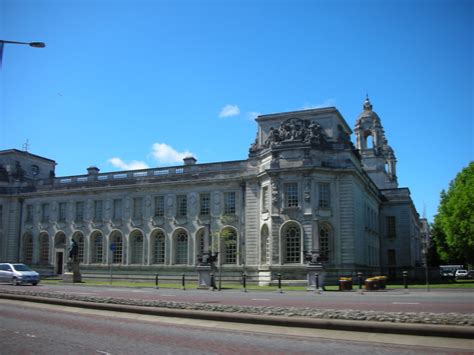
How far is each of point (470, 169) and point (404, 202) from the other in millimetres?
11977

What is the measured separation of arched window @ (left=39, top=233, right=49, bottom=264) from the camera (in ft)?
205

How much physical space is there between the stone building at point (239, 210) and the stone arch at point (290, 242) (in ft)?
0.30

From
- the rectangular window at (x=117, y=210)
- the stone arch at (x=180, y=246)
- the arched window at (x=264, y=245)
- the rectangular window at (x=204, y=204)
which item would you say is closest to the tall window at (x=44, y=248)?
the rectangular window at (x=117, y=210)

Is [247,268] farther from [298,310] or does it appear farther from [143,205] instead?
[298,310]

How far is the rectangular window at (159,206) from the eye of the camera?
54.8 metres

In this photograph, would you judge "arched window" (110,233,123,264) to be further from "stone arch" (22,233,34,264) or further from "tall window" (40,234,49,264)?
"stone arch" (22,233,34,264)

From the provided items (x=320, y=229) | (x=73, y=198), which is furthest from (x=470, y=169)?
(x=73, y=198)

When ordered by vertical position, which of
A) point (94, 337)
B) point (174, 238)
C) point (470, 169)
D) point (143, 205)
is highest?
point (470, 169)

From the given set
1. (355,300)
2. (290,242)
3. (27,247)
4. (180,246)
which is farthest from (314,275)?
(27,247)

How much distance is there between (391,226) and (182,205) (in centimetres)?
2918

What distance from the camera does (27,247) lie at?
64.4 metres

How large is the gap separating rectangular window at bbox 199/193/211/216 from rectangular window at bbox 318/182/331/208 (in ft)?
41.9

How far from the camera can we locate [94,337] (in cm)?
1287

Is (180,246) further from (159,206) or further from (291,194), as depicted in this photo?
(291,194)
